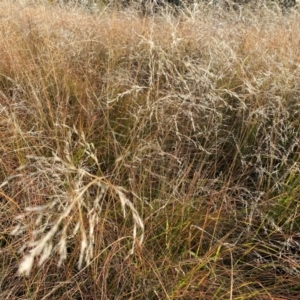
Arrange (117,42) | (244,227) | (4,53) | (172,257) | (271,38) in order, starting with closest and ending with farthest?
1. (172,257)
2. (244,227)
3. (4,53)
4. (117,42)
5. (271,38)

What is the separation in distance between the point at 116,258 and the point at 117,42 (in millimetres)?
1471

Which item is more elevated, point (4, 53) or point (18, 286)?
point (4, 53)

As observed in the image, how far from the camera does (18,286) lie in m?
0.90

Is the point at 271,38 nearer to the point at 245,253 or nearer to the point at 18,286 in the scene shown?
the point at 245,253

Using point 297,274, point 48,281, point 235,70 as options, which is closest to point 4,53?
point 235,70

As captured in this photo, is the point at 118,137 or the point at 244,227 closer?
the point at 244,227

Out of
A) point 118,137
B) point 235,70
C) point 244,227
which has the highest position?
point 235,70

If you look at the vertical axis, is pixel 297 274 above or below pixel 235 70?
below

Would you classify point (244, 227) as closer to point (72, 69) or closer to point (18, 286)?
point (18, 286)

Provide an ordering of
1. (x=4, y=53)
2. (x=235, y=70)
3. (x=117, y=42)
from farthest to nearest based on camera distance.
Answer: (x=117, y=42) < (x=4, y=53) < (x=235, y=70)

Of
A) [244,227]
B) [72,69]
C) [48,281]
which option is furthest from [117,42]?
[48,281]

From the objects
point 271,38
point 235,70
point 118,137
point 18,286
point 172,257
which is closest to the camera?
point 18,286

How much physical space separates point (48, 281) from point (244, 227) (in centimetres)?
61

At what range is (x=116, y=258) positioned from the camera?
95cm
